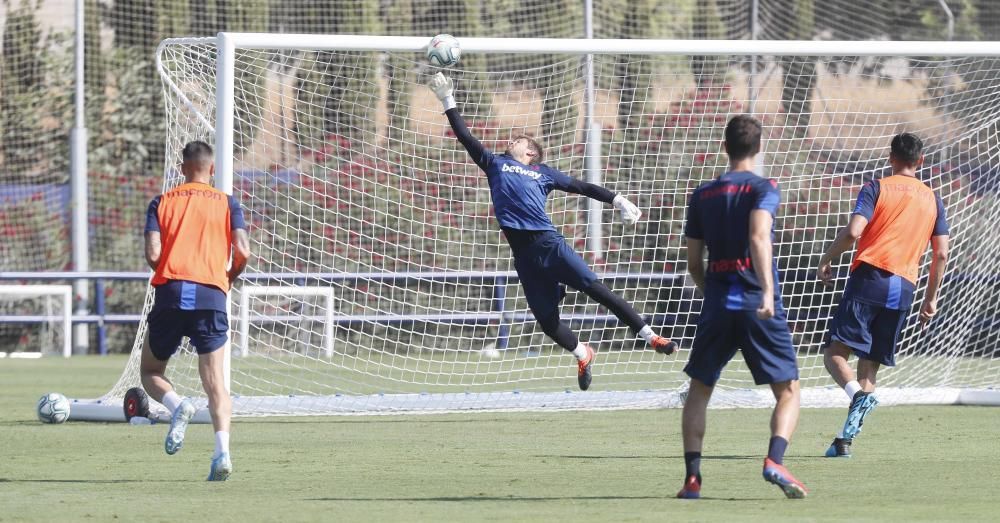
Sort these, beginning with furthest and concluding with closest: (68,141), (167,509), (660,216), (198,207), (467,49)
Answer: (68,141), (660,216), (467,49), (198,207), (167,509)

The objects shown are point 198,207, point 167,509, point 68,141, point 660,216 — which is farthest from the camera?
point 68,141

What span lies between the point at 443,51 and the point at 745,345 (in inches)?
205

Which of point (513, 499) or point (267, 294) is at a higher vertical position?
point (513, 499)

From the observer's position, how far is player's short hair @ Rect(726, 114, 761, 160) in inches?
313

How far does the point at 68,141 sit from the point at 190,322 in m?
17.0

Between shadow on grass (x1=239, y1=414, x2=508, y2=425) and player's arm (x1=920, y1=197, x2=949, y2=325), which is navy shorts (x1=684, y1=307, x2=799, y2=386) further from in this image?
shadow on grass (x1=239, y1=414, x2=508, y2=425)

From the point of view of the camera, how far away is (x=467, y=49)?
12984mm

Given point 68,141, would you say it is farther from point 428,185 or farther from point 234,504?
point 234,504

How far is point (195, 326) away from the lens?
908cm

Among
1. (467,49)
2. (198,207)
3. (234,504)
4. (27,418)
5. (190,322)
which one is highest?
(467,49)

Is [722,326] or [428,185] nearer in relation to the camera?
[722,326]

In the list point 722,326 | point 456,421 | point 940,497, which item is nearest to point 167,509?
point 722,326

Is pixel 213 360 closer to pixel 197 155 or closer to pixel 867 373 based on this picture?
pixel 197 155

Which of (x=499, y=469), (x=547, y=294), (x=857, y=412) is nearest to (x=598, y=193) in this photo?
(x=547, y=294)
